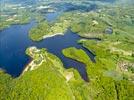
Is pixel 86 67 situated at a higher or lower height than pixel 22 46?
higher

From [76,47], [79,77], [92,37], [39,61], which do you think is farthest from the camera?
[92,37]

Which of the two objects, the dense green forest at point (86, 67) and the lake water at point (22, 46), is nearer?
the dense green forest at point (86, 67)

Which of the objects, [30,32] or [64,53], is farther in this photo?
[30,32]

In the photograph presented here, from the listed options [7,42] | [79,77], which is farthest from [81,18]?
[79,77]

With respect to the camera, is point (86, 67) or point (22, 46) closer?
point (86, 67)

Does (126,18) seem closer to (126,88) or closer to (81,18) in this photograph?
(81,18)

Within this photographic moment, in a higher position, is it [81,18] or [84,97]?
[84,97]

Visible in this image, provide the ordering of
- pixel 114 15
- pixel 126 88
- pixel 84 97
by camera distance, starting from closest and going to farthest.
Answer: pixel 84 97 → pixel 126 88 → pixel 114 15

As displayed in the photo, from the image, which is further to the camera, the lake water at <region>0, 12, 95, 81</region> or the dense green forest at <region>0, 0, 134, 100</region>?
the lake water at <region>0, 12, 95, 81</region>
